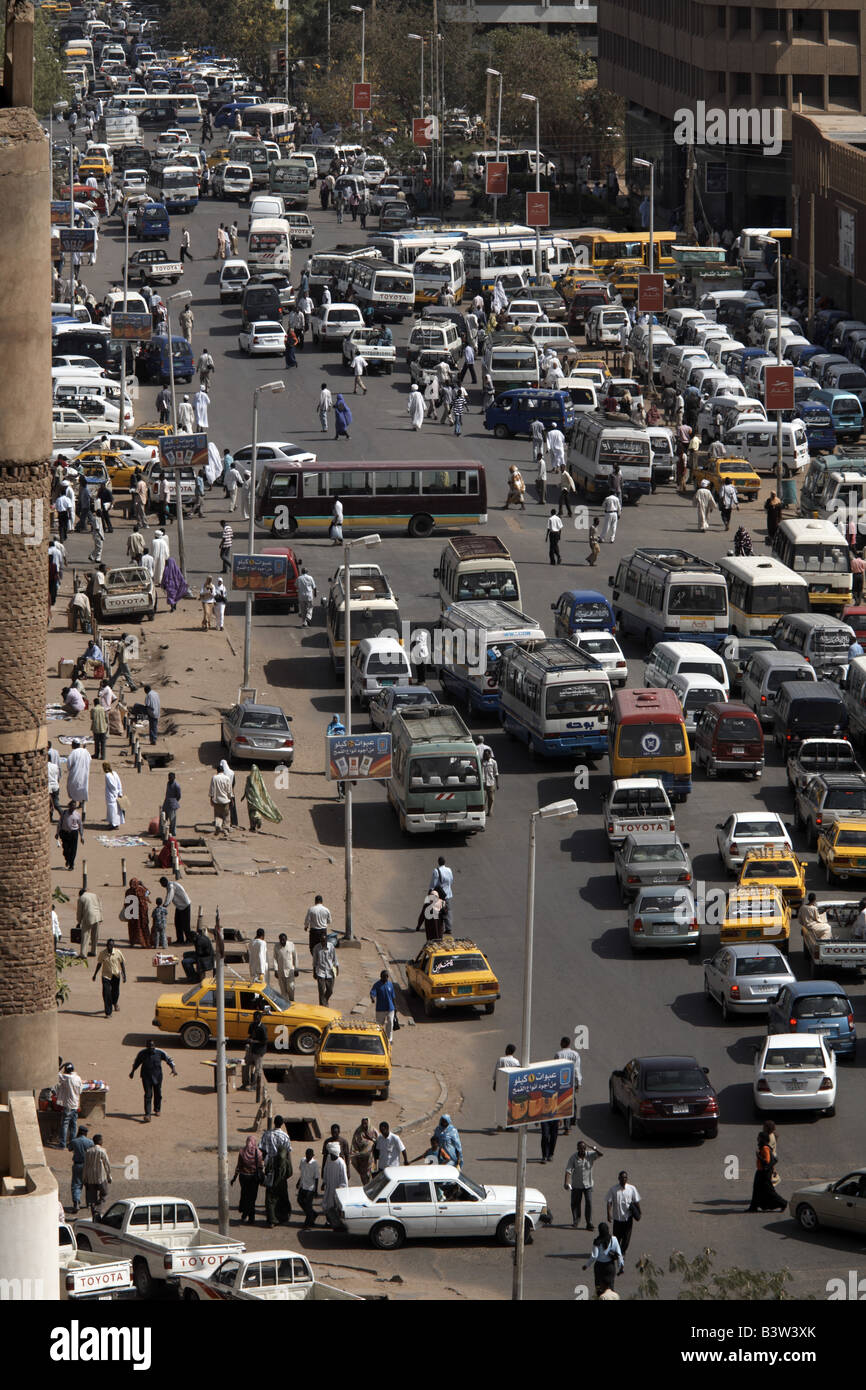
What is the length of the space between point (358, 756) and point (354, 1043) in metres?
5.45

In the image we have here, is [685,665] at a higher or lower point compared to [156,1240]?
higher

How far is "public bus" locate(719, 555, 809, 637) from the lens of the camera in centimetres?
5369

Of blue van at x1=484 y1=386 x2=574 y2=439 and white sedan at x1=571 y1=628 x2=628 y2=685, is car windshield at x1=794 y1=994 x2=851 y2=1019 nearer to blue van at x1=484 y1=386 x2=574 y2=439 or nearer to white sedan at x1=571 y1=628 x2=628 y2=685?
white sedan at x1=571 y1=628 x2=628 y2=685

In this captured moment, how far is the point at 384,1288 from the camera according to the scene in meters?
28.8

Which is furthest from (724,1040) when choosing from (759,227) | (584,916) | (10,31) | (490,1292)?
(759,227)

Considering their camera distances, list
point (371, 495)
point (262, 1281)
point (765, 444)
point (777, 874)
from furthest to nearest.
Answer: point (765, 444) → point (371, 495) → point (777, 874) → point (262, 1281)

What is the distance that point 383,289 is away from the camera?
290 feet

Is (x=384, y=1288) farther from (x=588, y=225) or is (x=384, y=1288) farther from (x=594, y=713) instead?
(x=588, y=225)

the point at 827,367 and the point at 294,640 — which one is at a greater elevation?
the point at 827,367

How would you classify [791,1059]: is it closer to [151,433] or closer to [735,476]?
[735,476]

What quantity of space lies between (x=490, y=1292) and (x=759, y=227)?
8397 cm

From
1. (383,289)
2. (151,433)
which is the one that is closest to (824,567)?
(151,433)

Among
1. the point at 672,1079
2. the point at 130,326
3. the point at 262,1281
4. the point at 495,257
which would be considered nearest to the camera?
the point at 262,1281

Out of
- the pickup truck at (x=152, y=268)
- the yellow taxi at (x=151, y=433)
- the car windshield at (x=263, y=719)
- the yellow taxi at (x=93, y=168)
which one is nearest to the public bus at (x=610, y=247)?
the pickup truck at (x=152, y=268)
